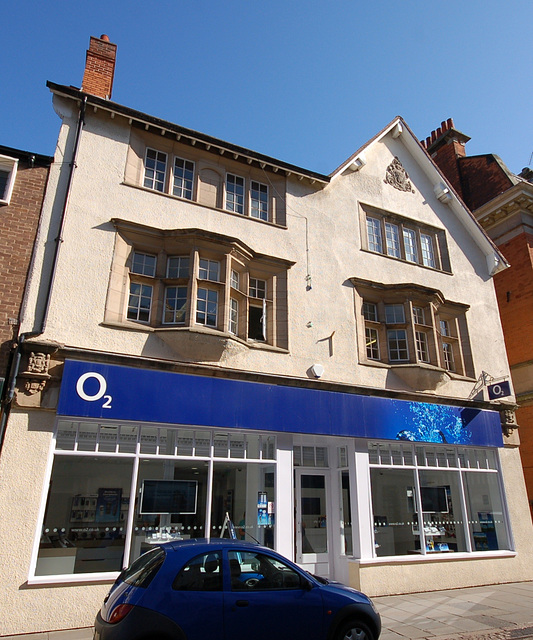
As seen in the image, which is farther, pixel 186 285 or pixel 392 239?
pixel 392 239

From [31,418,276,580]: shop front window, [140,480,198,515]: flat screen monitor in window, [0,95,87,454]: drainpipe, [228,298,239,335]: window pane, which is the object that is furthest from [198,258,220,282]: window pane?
[140,480,198,515]: flat screen monitor in window

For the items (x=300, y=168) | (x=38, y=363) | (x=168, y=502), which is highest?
(x=300, y=168)

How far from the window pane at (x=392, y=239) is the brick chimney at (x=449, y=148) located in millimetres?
8546

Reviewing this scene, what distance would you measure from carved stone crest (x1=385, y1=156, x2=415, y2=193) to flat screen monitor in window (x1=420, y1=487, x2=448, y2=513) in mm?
9451

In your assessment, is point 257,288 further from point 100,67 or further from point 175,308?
point 100,67

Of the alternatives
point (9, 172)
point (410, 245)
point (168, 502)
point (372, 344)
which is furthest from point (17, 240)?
point (410, 245)

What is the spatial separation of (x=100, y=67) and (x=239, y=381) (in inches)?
349

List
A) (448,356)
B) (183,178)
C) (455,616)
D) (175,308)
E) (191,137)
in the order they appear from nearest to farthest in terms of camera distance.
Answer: (455,616)
(175,308)
(191,137)
(183,178)
(448,356)

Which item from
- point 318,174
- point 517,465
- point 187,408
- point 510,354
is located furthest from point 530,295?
point 187,408

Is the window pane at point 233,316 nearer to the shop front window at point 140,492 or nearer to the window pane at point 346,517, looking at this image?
the shop front window at point 140,492

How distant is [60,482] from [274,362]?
202 inches

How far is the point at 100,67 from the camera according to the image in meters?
12.0

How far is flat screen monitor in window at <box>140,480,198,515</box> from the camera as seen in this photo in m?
8.93

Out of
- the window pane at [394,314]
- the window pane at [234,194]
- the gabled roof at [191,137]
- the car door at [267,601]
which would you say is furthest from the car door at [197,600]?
the gabled roof at [191,137]
